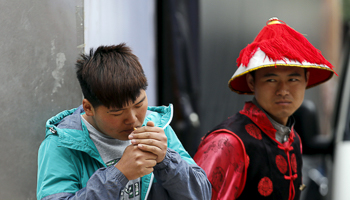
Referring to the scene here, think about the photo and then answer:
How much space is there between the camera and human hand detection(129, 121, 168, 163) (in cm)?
105

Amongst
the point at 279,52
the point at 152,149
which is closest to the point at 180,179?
the point at 152,149

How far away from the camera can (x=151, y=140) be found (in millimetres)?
1057

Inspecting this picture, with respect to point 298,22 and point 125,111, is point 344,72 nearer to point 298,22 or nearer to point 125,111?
point 298,22

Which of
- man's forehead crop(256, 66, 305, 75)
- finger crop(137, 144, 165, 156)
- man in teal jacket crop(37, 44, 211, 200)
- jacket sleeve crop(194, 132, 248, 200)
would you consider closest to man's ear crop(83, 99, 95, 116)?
man in teal jacket crop(37, 44, 211, 200)

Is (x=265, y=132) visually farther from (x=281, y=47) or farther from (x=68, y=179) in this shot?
(x=68, y=179)

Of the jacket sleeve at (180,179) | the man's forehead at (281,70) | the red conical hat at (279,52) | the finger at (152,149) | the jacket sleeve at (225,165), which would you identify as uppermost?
the red conical hat at (279,52)

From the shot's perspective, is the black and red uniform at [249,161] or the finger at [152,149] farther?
the black and red uniform at [249,161]

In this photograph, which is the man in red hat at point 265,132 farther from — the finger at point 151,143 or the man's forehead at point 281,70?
the finger at point 151,143

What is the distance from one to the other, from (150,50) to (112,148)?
1457 mm

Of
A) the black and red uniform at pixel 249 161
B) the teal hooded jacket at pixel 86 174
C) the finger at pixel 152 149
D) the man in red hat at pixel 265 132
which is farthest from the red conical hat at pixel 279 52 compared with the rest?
the finger at pixel 152 149

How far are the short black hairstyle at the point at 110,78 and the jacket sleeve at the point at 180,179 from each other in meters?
0.25

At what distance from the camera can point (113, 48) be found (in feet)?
3.98

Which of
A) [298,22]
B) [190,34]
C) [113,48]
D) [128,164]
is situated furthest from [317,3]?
[128,164]

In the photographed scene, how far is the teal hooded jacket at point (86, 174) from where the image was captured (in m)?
1.02
